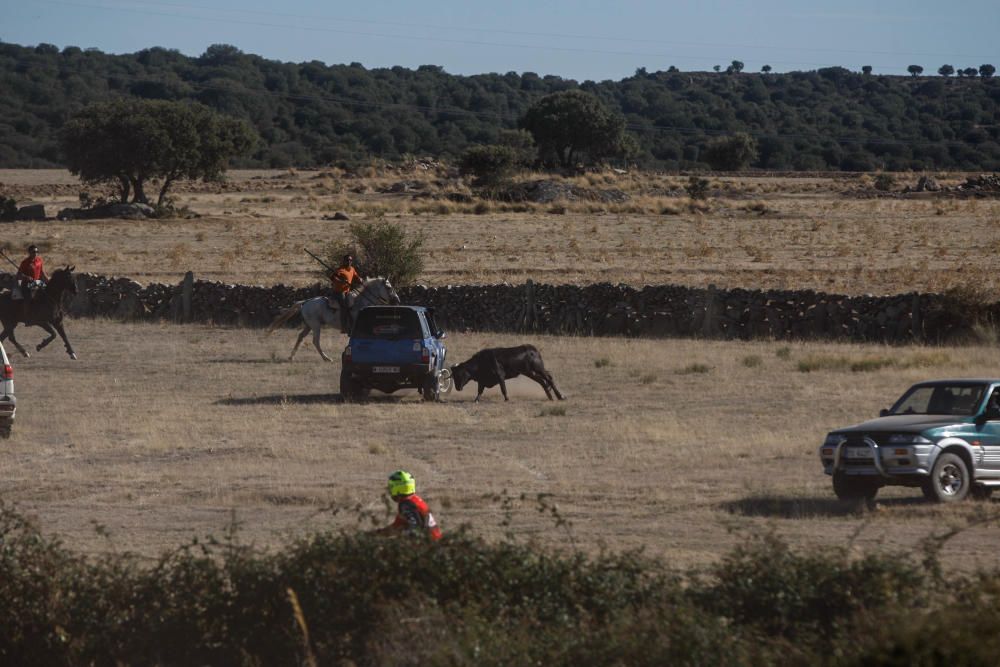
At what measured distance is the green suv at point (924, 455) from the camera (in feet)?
45.2

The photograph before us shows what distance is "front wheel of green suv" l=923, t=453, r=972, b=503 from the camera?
13.8m

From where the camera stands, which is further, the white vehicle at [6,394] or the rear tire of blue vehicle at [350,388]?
the rear tire of blue vehicle at [350,388]

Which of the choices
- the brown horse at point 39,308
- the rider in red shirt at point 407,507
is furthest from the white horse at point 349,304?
the rider in red shirt at point 407,507

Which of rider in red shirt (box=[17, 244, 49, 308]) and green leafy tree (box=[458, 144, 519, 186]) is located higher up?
green leafy tree (box=[458, 144, 519, 186])

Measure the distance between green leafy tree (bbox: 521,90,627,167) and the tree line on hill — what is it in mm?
318

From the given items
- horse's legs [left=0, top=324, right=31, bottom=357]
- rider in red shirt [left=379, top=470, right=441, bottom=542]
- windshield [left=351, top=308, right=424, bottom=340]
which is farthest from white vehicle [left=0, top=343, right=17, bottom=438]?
horse's legs [left=0, top=324, right=31, bottom=357]

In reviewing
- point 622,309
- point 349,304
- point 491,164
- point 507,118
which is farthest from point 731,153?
point 349,304

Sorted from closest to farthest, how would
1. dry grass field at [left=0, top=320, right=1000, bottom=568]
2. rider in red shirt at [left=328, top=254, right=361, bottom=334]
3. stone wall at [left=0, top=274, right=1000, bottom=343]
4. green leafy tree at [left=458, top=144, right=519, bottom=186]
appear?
dry grass field at [left=0, top=320, right=1000, bottom=568] → rider in red shirt at [left=328, top=254, right=361, bottom=334] → stone wall at [left=0, top=274, right=1000, bottom=343] → green leafy tree at [left=458, top=144, right=519, bottom=186]

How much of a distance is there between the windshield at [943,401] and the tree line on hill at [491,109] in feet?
278

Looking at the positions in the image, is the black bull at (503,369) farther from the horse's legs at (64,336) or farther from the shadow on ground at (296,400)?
the horse's legs at (64,336)

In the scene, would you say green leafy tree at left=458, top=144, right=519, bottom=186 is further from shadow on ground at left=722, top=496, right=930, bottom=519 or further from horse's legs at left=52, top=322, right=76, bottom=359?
shadow on ground at left=722, top=496, right=930, bottom=519

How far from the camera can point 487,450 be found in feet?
58.1

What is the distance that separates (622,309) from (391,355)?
1223cm

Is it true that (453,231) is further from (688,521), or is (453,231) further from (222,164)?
(688,521)
